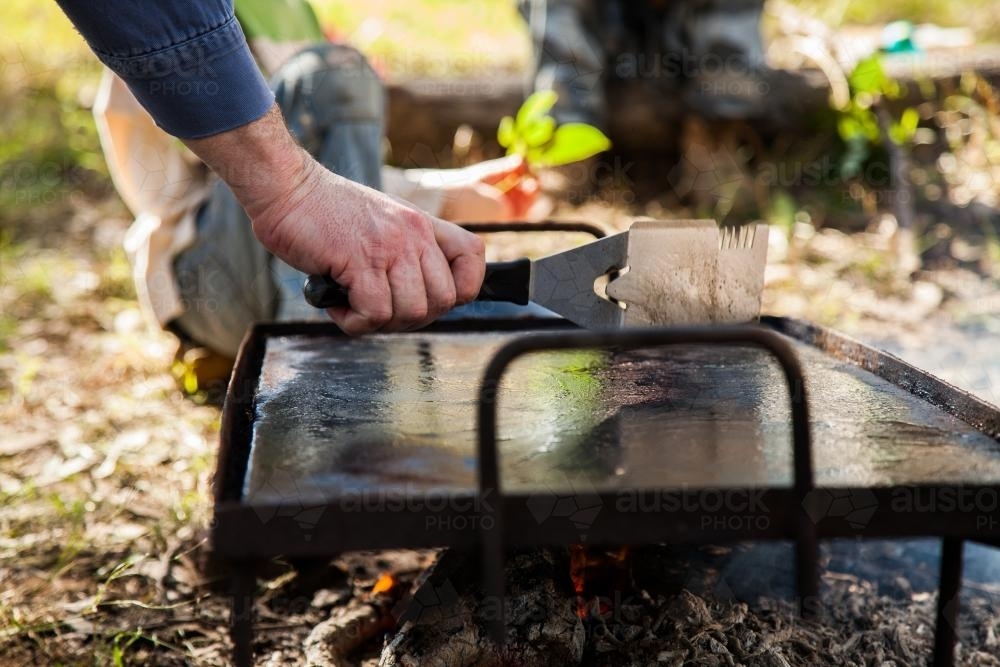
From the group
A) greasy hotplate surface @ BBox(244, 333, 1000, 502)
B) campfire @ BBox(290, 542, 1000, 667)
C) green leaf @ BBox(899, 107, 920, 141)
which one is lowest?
campfire @ BBox(290, 542, 1000, 667)

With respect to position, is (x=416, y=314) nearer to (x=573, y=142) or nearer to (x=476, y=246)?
(x=476, y=246)

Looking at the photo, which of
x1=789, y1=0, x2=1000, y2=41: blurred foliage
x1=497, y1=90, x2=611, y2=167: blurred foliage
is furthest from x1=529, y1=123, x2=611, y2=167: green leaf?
x1=789, y1=0, x2=1000, y2=41: blurred foliage

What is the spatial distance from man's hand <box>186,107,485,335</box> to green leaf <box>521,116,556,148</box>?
6.83 feet

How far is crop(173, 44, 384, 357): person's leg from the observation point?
2879mm

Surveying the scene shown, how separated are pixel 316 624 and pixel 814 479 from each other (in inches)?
48.7

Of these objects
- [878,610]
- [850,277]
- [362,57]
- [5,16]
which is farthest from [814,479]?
[5,16]

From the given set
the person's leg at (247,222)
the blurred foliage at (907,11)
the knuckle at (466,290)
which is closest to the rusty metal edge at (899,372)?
the knuckle at (466,290)

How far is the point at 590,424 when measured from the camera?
1452mm

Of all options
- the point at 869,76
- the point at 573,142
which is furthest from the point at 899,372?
the point at 869,76

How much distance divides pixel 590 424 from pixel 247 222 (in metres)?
2.01

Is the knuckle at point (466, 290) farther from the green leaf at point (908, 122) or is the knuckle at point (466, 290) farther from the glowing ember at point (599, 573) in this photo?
the green leaf at point (908, 122)

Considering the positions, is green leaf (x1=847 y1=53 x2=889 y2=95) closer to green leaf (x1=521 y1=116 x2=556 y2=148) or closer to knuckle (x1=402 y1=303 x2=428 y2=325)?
green leaf (x1=521 y1=116 x2=556 y2=148)

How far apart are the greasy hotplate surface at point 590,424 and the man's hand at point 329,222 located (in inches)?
7.4

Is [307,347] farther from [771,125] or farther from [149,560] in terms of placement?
[771,125]
